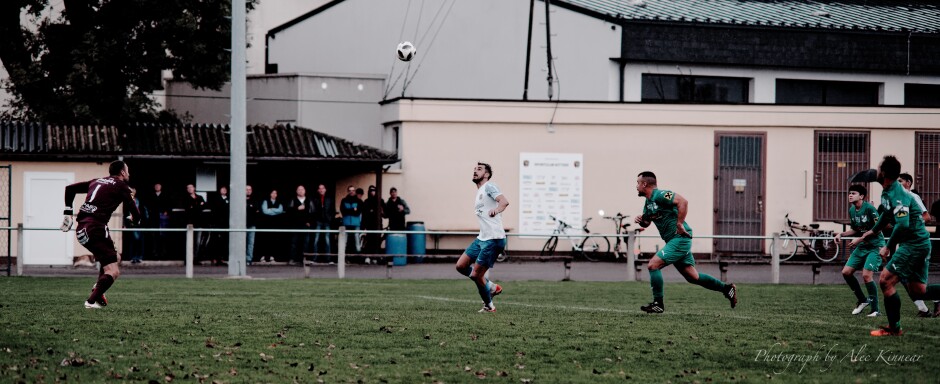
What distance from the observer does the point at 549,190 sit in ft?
104

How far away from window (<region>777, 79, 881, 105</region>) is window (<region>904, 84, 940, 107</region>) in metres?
1.11

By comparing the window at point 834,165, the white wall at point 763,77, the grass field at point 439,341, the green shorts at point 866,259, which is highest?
the white wall at point 763,77

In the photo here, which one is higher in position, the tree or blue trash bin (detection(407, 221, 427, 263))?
the tree

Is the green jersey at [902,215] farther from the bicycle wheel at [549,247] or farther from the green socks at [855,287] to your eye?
the bicycle wheel at [549,247]

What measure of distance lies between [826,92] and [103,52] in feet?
69.4

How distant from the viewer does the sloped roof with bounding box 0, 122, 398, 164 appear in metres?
28.2

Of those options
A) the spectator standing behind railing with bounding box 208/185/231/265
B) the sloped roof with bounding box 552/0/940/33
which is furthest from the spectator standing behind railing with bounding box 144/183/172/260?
the sloped roof with bounding box 552/0/940/33

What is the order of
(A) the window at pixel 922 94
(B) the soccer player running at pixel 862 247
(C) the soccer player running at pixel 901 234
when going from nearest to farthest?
(C) the soccer player running at pixel 901 234 → (B) the soccer player running at pixel 862 247 → (A) the window at pixel 922 94

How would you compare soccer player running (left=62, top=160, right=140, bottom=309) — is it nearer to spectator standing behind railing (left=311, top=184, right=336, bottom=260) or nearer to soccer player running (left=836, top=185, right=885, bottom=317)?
soccer player running (left=836, top=185, right=885, bottom=317)

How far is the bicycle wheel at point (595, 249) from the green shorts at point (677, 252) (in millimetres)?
15879

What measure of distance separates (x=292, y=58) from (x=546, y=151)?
1200cm

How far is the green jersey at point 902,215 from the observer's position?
12.2 metres

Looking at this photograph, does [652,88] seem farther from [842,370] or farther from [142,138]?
[842,370]

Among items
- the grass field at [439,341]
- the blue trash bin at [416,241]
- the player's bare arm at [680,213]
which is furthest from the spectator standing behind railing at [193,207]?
the player's bare arm at [680,213]
